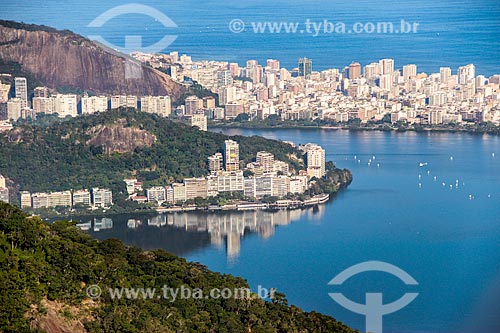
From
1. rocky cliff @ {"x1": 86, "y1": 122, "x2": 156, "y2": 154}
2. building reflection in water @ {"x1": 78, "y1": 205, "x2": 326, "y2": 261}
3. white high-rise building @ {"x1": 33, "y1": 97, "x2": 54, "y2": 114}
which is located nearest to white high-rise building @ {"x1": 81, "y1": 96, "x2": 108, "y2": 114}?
white high-rise building @ {"x1": 33, "y1": 97, "x2": 54, "y2": 114}

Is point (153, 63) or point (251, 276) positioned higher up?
point (153, 63)

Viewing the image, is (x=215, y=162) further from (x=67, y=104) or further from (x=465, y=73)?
(x=465, y=73)

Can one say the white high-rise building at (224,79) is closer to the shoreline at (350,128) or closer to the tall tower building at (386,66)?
the shoreline at (350,128)

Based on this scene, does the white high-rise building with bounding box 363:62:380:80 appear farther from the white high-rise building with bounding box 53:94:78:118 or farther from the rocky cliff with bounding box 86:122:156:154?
the rocky cliff with bounding box 86:122:156:154

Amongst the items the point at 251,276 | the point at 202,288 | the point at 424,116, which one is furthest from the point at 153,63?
the point at 202,288

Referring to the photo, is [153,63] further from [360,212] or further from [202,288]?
[202,288]

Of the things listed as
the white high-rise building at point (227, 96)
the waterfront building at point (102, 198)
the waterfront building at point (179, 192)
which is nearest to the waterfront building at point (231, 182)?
the waterfront building at point (179, 192)
